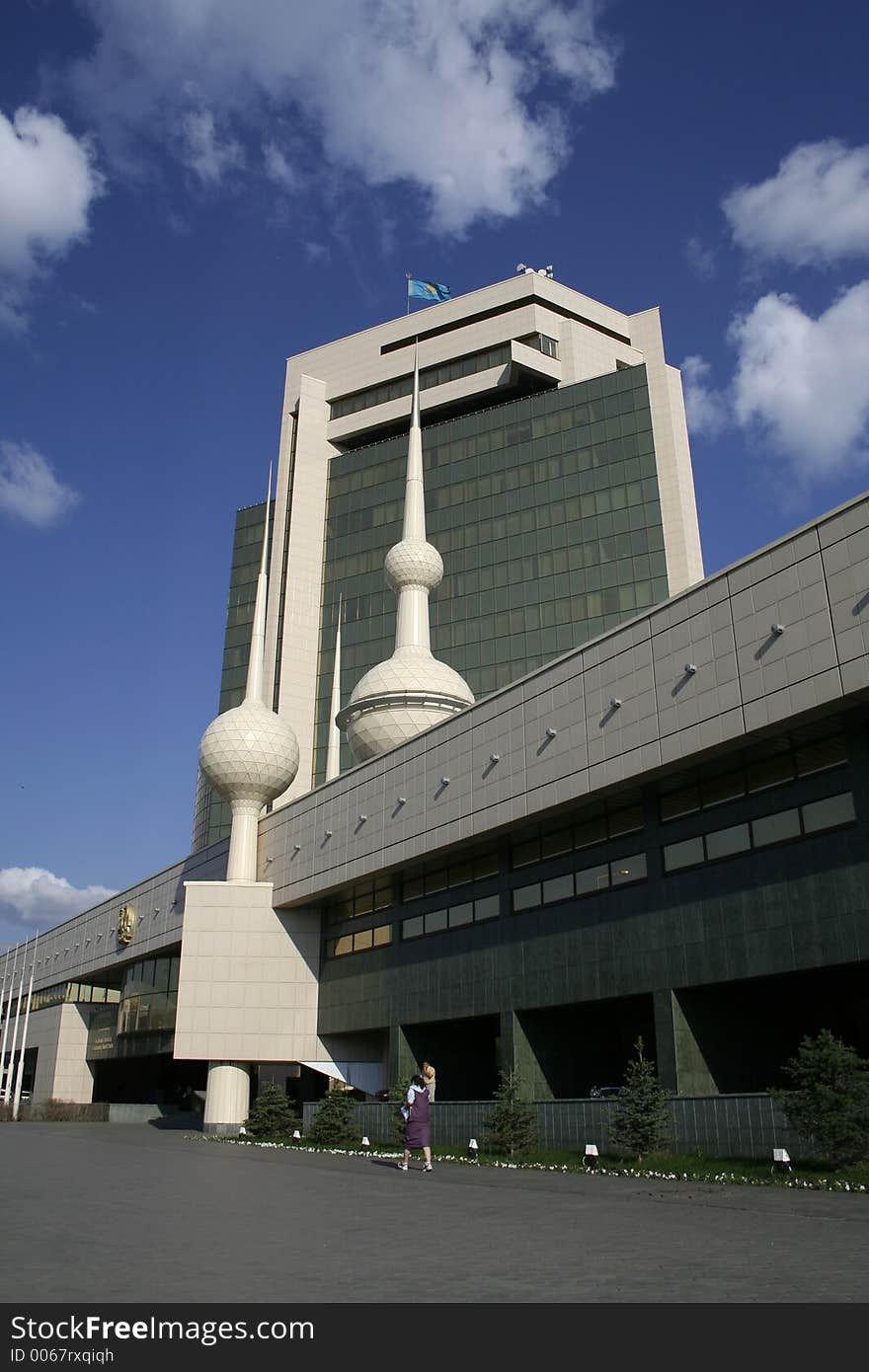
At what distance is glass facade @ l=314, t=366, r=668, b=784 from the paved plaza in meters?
56.7

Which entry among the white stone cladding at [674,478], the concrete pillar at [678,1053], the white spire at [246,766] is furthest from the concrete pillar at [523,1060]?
the white stone cladding at [674,478]

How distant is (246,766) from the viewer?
46.2 m

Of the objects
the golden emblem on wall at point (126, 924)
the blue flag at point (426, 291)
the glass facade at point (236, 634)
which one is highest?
the blue flag at point (426, 291)

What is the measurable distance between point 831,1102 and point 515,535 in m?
62.8

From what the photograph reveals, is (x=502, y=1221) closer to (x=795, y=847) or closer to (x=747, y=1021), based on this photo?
(x=795, y=847)

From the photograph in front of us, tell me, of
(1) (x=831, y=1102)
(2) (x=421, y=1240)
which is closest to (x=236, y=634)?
(1) (x=831, y=1102)

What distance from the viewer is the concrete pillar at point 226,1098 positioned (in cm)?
4206

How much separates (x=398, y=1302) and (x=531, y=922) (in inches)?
987

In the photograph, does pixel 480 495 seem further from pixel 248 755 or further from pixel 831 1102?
pixel 831 1102

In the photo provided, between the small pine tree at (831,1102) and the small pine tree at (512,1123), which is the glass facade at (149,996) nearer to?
the small pine tree at (512,1123)

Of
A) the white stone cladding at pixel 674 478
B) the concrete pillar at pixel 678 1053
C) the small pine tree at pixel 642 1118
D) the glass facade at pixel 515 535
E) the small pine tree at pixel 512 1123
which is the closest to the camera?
the small pine tree at pixel 642 1118

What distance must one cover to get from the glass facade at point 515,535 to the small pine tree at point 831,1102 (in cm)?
5424

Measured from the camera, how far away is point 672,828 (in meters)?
27.2
